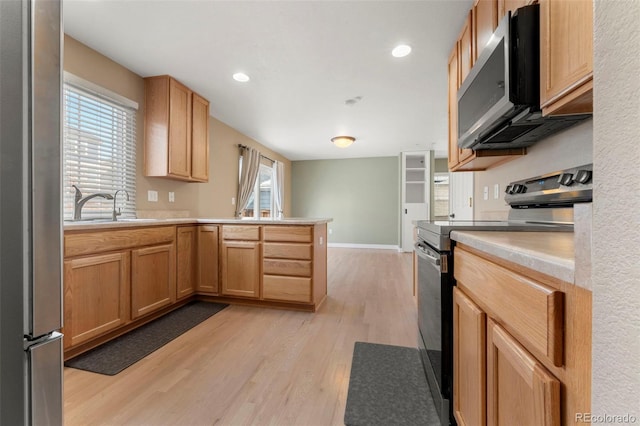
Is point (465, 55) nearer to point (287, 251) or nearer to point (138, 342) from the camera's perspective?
point (287, 251)

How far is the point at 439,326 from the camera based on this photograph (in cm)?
125

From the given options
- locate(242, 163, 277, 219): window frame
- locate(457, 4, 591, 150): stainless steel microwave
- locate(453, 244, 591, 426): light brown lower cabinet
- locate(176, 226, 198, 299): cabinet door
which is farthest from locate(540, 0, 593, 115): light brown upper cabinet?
locate(242, 163, 277, 219): window frame

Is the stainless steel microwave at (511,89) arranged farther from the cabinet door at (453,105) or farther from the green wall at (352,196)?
the green wall at (352,196)

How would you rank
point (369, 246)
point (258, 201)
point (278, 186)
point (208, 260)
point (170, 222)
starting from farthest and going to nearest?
point (369, 246), point (278, 186), point (258, 201), point (208, 260), point (170, 222)

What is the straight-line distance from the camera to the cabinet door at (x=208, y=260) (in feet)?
9.58

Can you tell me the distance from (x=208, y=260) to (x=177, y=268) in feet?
1.06

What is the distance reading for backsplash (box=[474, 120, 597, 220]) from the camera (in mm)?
1260

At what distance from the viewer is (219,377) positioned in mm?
1605

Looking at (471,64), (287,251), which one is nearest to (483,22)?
(471,64)

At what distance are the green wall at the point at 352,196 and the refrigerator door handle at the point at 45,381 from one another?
266 inches

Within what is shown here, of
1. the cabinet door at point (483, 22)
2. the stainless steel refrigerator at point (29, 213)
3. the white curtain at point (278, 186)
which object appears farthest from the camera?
the white curtain at point (278, 186)

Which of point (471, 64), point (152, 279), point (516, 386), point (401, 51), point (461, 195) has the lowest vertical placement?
point (152, 279)

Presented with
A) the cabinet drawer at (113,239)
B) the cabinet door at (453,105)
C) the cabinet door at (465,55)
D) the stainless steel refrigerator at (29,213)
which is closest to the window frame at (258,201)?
the cabinet drawer at (113,239)

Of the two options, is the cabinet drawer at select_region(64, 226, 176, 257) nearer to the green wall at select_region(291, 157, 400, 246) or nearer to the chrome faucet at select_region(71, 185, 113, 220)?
the chrome faucet at select_region(71, 185, 113, 220)
